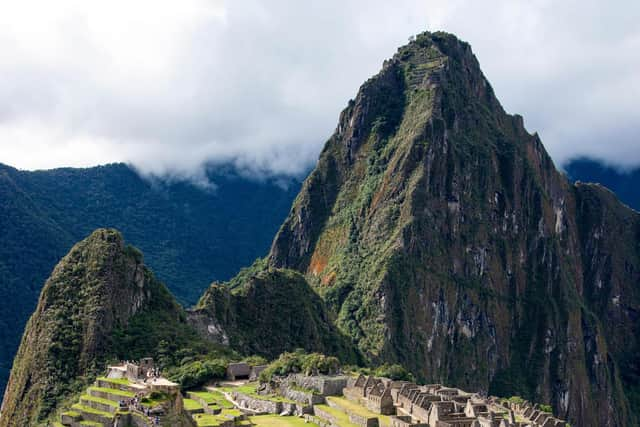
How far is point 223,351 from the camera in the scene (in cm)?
8931

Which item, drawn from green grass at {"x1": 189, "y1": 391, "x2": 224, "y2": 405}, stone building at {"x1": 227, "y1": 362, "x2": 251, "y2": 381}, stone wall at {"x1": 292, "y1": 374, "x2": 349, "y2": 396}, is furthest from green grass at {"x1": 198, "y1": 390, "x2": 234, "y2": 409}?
stone building at {"x1": 227, "y1": 362, "x2": 251, "y2": 381}

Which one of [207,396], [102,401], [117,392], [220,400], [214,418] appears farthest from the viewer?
[207,396]

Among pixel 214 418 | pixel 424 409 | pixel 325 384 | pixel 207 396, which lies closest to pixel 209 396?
pixel 207 396

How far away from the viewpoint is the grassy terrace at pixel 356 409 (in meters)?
56.2

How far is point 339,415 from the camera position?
59125mm

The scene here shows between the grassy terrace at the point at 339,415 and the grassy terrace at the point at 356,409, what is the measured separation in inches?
18.3

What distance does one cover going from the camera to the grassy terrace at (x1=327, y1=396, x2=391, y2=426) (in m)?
56.2

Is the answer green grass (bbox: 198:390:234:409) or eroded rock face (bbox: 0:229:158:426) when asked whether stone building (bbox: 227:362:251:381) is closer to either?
green grass (bbox: 198:390:234:409)

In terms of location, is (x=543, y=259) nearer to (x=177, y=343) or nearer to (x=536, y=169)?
(x=536, y=169)

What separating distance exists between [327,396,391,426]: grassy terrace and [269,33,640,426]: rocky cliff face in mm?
62283

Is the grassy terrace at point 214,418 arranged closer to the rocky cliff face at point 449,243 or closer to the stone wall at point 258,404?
the stone wall at point 258,404

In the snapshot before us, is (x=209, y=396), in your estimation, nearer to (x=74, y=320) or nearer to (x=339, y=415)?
(x=339, y=415)

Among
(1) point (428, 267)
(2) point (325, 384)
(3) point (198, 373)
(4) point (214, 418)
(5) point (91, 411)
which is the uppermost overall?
(1) point (428, 267)

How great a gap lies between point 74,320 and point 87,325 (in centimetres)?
226
